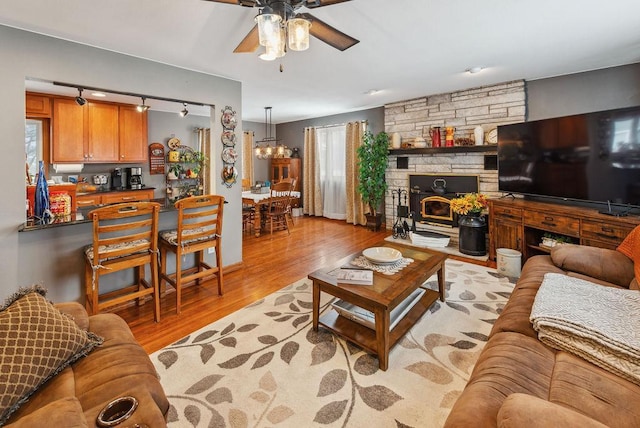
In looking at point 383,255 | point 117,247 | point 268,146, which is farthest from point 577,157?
point 268,146

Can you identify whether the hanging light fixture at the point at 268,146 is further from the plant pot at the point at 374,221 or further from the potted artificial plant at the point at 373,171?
the plant pot at the point at 374,221

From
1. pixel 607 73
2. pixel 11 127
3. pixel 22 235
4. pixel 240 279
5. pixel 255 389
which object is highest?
pixel 607 73

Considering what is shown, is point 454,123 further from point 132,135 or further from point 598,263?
point 132,135

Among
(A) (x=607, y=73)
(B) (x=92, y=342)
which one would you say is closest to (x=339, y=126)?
(A) (x=607, y=73)

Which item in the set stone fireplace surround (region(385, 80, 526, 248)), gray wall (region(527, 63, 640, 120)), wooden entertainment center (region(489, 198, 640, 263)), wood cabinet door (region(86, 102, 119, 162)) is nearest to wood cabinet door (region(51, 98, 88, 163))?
wood cabinet door (region(86, 102, 119, 162))

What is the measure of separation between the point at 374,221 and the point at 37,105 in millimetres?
5846

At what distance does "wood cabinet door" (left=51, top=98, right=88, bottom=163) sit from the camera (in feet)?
15.0

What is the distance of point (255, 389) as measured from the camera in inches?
68.4

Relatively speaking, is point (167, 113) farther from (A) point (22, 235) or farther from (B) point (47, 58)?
(A) point (22, 235)

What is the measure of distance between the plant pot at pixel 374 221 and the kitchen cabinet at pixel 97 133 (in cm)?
455

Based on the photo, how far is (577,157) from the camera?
310 centimetres

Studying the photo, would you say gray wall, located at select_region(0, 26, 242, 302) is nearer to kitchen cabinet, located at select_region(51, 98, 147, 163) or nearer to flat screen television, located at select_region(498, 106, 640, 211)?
kitchen cabinet, located at select_region(51, 98, 147, 163)

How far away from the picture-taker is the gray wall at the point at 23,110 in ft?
7.39

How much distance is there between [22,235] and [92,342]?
1.77 metres
